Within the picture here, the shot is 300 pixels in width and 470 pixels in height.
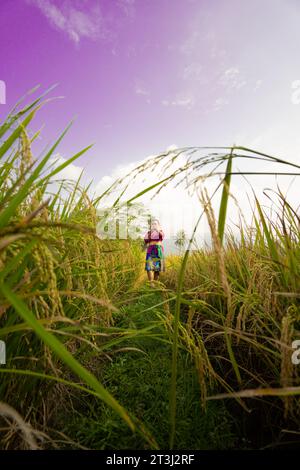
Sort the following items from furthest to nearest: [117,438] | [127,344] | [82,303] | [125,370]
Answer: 1. [127,344]
2. [125,370]
3. [82,303]
4. [117,438]

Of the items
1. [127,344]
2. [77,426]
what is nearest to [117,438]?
[77,426]

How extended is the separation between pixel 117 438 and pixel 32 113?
53.2 inches

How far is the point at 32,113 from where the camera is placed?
3.08 ft

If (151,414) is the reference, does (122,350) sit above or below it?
above

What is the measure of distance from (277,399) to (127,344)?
126 cm

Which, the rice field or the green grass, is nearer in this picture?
the rice field

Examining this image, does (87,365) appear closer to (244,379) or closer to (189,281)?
(244,379)

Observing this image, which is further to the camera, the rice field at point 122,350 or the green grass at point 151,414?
the green grass at point 151,414

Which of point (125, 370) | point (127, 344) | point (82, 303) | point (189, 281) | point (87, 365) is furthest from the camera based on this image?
point (189, 281)

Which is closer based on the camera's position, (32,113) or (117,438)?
(32,113)
